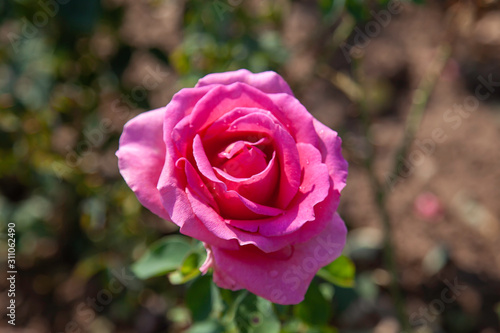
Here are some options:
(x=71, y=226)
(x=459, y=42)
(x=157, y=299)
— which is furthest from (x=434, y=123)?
(x=71, y=226)

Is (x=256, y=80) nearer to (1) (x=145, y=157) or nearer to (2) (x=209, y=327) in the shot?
(1) (x=145, y=157)

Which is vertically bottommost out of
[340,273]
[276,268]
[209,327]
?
[209,327]

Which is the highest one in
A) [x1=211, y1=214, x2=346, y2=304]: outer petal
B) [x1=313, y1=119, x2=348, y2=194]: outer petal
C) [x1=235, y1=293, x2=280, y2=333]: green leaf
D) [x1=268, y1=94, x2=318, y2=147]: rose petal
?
[x1=268, y1=94, x2=318, y2=147]: rose petal

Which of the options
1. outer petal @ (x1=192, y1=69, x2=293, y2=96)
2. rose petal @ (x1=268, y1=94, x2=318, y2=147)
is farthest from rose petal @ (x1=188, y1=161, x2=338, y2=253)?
outer petal @ (x1=192, y1=69, x2=293, y2=96)

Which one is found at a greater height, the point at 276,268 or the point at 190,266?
the point at 276,268

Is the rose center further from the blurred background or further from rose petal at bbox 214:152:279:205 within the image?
the blurred background

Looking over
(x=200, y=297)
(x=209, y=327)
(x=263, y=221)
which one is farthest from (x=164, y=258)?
(x=263, y=221)

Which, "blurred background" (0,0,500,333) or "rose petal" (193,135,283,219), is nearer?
"rose petal" (193,135,283,219)
